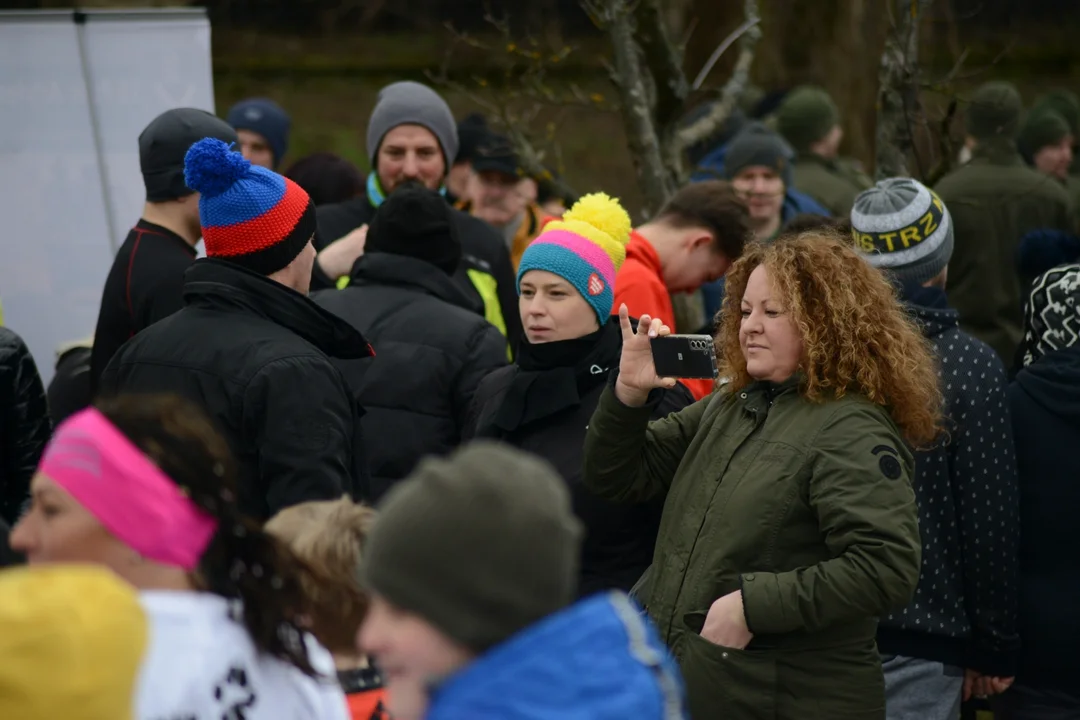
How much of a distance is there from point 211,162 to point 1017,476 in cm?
230

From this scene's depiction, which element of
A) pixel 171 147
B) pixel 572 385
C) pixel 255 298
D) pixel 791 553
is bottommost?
pixel 791 553

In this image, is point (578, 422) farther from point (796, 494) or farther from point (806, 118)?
point (806, 118)

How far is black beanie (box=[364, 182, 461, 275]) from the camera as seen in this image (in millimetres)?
4758

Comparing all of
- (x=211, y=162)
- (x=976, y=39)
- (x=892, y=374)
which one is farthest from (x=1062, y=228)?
(x=976, y=39)

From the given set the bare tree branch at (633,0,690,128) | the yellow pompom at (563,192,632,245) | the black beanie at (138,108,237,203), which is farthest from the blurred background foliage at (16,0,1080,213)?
the yellow pompom at (563,192,632,245)

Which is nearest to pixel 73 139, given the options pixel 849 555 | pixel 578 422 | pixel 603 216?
pixel 603 216

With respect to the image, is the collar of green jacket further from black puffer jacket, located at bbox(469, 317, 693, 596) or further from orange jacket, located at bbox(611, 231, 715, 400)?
black puffer jacket, located at bbox(469, 317, 693, 596)

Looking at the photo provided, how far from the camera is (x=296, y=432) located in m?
3.33

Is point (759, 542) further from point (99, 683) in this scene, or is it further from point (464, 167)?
point (464, 167)

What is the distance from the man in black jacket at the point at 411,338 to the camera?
4445 mm

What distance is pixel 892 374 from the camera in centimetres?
332

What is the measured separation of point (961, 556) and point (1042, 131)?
6798 mm

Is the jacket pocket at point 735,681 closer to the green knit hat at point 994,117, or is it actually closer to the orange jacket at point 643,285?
the orange jacket at point 643,285

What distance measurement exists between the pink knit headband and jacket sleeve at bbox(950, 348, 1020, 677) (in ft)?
7.56
